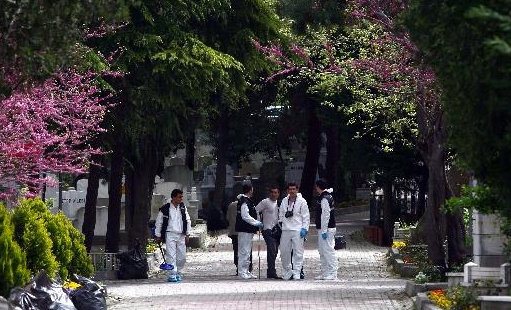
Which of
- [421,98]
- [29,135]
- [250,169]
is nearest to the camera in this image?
[29,135]

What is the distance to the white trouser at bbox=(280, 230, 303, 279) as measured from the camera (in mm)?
22594

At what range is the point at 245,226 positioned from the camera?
76.4ft

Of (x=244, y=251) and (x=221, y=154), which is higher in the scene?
(x=221, y=154)

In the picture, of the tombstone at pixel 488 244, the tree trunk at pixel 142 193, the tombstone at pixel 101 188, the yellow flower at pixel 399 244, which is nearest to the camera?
the tombstone at pixel 488 244

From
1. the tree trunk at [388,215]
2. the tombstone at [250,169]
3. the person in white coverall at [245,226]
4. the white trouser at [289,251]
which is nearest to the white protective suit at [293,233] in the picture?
the white trouser at [289,251]

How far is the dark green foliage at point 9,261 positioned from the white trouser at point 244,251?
8190 mm

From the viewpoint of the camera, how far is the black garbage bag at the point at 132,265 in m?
24.1

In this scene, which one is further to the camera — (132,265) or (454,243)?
(132,265)

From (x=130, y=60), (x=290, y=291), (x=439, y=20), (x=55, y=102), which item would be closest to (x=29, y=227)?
(x=55, y=102)

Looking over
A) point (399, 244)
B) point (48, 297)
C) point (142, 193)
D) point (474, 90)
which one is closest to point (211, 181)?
point (142, 193)

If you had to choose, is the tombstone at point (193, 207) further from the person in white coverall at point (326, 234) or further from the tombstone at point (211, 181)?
the person in white coverall at point (326, 234)

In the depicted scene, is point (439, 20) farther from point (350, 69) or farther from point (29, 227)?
point (350, 69)

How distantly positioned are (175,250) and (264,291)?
395 cm

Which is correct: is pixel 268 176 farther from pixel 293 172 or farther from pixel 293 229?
pixel 293 229
